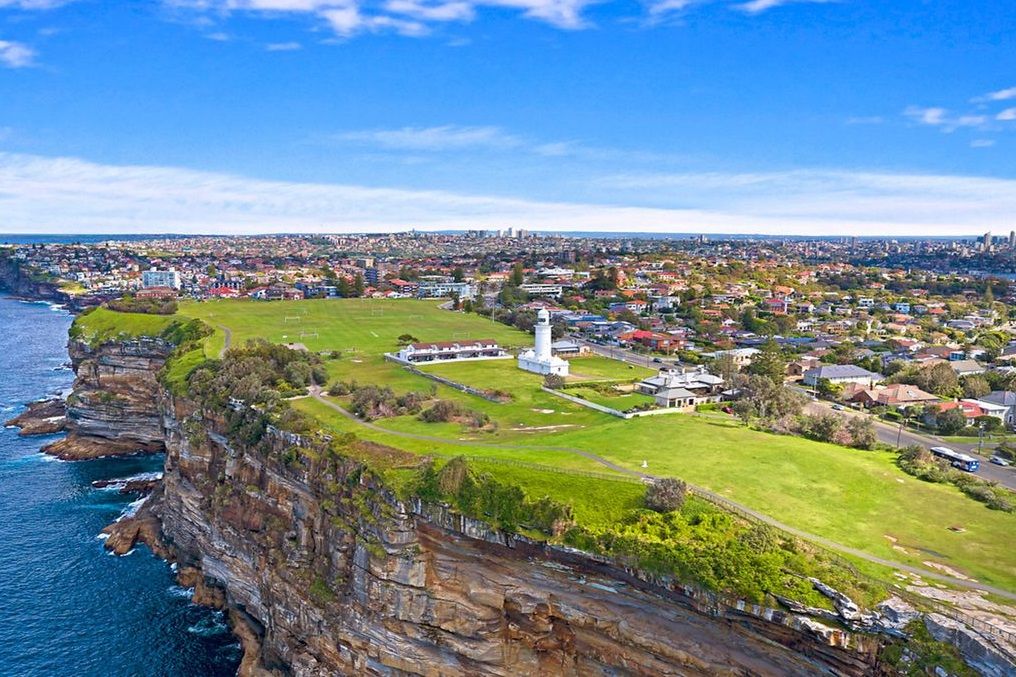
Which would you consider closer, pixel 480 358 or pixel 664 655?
pixel 664 655

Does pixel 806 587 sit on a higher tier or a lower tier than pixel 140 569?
higher

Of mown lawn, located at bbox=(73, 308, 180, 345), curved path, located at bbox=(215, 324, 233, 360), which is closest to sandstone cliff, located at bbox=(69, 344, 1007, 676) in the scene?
curved path, located at bbox=(215, 324, 233, 360)

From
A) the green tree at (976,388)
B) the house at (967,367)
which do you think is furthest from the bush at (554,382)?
the house at (967,367)

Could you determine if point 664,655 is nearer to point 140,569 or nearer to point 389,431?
point 389,431

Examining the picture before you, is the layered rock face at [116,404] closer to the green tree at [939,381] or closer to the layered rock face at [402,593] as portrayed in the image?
the layered rock face at [402,593]

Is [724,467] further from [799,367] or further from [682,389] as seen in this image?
[799,367]

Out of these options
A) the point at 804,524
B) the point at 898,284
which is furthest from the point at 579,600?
the point at 898,284
